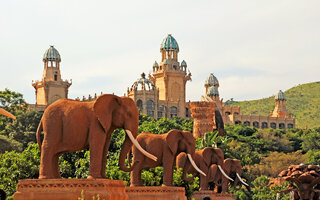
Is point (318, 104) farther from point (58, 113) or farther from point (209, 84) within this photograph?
point (58, 113)

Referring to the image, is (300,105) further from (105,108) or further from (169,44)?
(105,108)

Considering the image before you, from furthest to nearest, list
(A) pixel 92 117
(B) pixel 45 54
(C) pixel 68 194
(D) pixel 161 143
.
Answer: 1. (B) pixel 45 54
2. (D) pixel 161 143
3. (A) pixel 92 117
4. (C) pixel 68 194

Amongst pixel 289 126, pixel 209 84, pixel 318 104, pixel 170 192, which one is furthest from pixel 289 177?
pixel 318 104

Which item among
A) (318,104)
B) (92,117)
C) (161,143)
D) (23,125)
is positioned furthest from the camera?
(318,104)

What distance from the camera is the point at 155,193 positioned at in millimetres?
20781

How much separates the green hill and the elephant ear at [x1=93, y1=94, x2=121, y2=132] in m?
131

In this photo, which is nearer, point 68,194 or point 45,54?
point 68,194

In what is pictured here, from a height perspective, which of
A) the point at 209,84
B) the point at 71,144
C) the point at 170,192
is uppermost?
the point at 209,84

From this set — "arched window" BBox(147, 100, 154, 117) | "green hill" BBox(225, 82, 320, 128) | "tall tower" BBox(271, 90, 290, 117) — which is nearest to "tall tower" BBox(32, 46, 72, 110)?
"arched window" BBox(147, 100, 154, 117)

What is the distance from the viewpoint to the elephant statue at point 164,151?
70.7 feet

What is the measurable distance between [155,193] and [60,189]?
6.29 meters

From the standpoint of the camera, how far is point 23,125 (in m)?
73.7

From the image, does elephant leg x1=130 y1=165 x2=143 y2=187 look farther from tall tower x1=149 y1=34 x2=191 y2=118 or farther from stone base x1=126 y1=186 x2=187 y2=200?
tall tower x1=149 y1=34 x2=191 y2=118

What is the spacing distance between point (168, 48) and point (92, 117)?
317 ft
